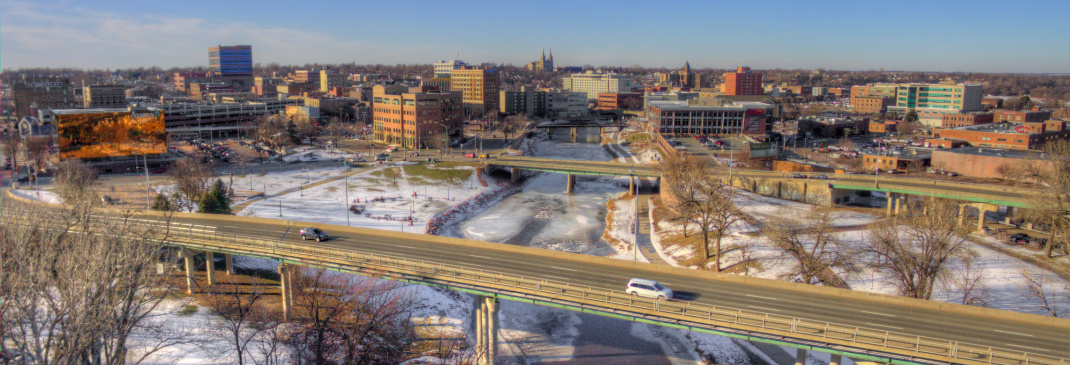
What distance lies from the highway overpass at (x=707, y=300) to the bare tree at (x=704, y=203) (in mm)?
12668

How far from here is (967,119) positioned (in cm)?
12862

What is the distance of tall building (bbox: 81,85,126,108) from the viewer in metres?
155

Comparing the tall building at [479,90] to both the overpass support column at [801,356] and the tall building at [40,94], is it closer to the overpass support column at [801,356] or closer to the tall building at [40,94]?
the tall building at [40,94]

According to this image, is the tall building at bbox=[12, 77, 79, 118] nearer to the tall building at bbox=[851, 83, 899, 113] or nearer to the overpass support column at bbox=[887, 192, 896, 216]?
the overpass support column at bbox=[887, 192, 896, 216]

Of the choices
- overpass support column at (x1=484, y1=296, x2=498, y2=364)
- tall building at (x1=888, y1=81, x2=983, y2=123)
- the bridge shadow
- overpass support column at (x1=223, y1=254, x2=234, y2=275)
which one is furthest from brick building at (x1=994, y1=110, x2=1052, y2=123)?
overpass support column at (x1=223, y1=254, x2=234, y2=275)

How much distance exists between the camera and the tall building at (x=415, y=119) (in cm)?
10475

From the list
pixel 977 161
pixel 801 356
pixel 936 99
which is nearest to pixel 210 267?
pixel 801 356

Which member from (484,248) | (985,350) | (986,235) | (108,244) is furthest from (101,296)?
(986,235)

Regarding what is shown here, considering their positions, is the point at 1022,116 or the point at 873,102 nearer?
the point at 1022,116

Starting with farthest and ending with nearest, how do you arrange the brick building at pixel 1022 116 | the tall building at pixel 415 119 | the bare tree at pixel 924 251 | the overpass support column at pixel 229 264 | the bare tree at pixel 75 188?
1. the brick building at pixel 1022 116
2. the tall building at pixel 415 119
3. the bare tree at pixel 75 188
4. the overpass support column at pixel 229 264
5. the bare tree at pixel 924 251

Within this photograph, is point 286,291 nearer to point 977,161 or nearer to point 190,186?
point 190,186

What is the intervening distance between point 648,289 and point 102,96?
169 m

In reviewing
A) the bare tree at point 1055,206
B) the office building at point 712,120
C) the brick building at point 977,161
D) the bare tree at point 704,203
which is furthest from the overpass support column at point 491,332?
the office building at point 712,120

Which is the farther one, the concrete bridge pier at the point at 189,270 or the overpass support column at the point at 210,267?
the overpass support column at the point at 210,267
